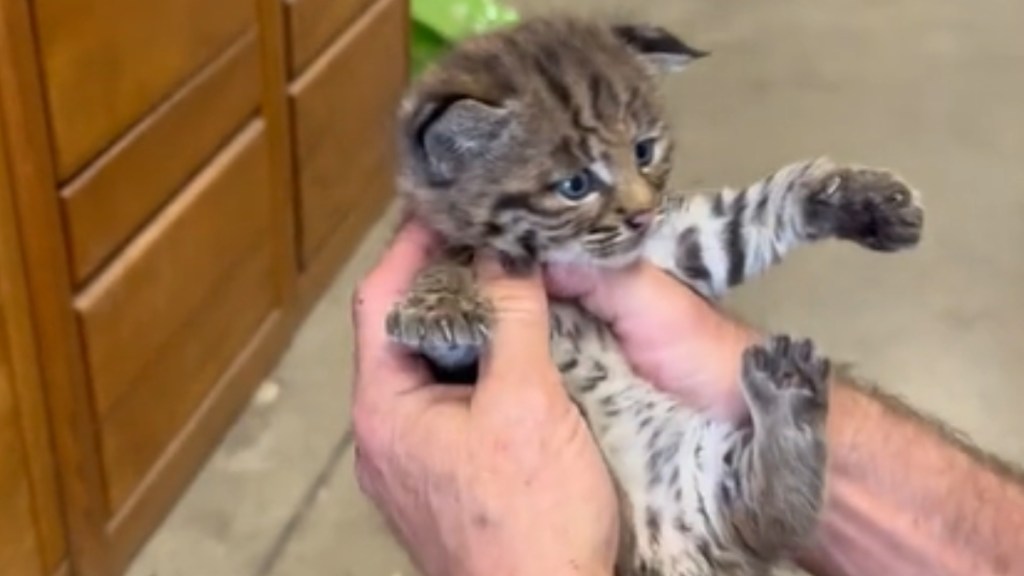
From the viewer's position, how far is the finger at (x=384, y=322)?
3.75 feet

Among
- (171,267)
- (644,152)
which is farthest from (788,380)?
(171,267)

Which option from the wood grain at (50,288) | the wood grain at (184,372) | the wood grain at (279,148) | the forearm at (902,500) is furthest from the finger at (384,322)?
the wood grain at (279,148)

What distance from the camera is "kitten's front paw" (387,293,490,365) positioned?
112cm

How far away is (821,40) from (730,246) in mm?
2179

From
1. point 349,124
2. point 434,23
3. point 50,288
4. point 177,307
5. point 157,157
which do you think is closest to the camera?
point 50,288

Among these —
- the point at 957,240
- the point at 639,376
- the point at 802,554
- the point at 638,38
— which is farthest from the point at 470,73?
the point at 957,240

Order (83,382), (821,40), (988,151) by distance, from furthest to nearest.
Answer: (821,40), (988,151), (83,382)

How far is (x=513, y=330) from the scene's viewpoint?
1.12m

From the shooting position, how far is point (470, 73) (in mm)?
1231

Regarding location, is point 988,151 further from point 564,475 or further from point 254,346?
point 564,475

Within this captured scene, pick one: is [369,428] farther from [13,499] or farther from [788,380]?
[13,499]

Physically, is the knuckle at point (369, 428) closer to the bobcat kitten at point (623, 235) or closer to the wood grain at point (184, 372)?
the bobcat kitten at point (623, 235)

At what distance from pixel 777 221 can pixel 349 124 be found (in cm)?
123

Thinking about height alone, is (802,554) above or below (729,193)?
below
